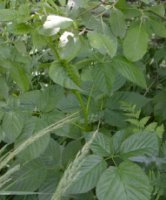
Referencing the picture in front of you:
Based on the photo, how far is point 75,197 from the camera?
1.20m

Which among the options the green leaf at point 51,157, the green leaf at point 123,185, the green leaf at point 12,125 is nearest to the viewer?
the green leaf at point 123,185

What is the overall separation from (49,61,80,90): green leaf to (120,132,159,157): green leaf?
0.67ft

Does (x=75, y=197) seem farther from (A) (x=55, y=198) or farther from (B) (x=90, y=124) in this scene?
(A) (x=55, y=198)

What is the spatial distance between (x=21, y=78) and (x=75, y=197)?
37 cm

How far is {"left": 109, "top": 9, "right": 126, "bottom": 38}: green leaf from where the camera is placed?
3.91 feet

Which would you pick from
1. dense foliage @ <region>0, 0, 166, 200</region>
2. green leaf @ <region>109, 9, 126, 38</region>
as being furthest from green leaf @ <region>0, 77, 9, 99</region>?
green leaf @ <region>109, 9, 126, 38</region>

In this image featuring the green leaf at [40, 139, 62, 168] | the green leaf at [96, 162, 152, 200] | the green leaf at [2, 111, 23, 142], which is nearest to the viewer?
the green leaf at [96, 162, 152, 200]

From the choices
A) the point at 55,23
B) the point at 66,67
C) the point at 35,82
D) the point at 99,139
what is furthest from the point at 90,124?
the point at 35,82

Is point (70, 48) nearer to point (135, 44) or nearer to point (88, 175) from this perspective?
point (135, 44)

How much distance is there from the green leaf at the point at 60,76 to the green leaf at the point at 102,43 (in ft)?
0.34

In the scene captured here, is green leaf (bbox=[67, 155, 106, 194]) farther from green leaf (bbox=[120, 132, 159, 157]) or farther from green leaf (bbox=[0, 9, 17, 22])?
green leaf (bbox=[0, 9, 17, 22])

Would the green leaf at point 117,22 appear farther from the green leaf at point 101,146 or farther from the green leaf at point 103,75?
the green leaf at point 101,146

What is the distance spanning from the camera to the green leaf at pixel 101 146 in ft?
3.66

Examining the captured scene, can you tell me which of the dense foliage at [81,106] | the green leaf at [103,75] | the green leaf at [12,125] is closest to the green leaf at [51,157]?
the dense foliage at [81,106]
